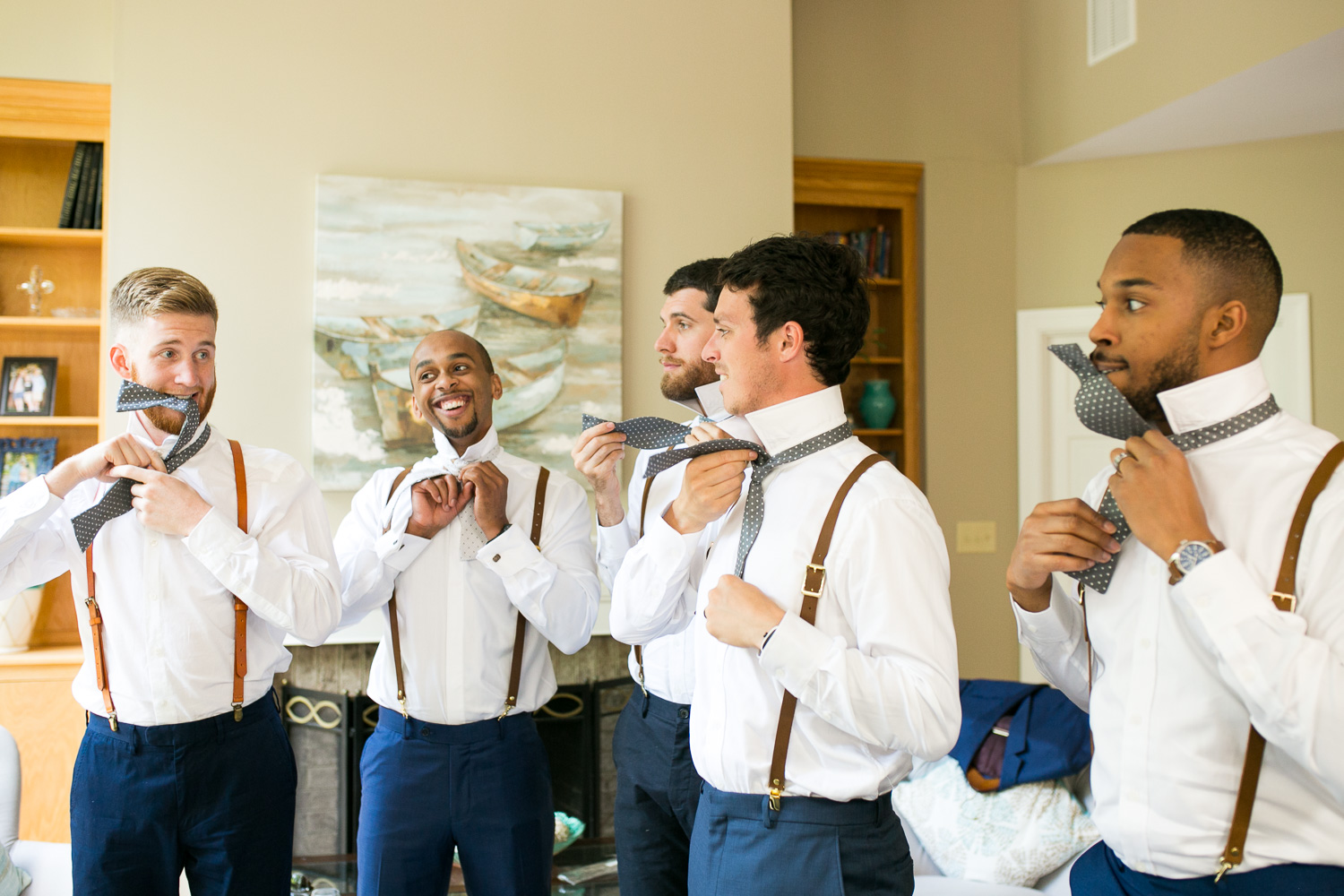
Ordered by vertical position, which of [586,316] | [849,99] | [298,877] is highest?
[849,99]

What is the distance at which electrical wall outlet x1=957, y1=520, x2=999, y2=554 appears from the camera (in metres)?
4.50

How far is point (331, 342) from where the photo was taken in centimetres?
338

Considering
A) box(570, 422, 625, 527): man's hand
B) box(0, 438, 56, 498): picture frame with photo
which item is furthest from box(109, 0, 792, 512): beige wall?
box(570, 422, 625, 527): man's hand

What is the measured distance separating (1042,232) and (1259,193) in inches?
34.4

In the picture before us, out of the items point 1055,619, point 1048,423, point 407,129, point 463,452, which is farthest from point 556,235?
point 1055,619

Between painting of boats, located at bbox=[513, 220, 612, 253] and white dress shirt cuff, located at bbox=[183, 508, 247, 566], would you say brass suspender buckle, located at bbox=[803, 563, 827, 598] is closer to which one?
white dress shirt cuff, located at bbox=[183, 508, 247, 566]

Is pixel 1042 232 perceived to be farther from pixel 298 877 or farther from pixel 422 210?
pixel 298 877

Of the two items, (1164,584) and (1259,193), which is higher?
(1259,193)

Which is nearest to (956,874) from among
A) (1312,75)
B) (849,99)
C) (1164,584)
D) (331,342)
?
(1164,584)

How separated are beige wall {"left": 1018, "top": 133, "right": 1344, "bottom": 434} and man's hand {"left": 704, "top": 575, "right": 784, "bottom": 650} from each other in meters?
3.62

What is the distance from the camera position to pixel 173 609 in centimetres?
177

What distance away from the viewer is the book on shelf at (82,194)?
12.2ft

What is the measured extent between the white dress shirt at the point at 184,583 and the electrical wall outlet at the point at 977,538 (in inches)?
131

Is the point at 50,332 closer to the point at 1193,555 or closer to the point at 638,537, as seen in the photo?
the point at 638,537
